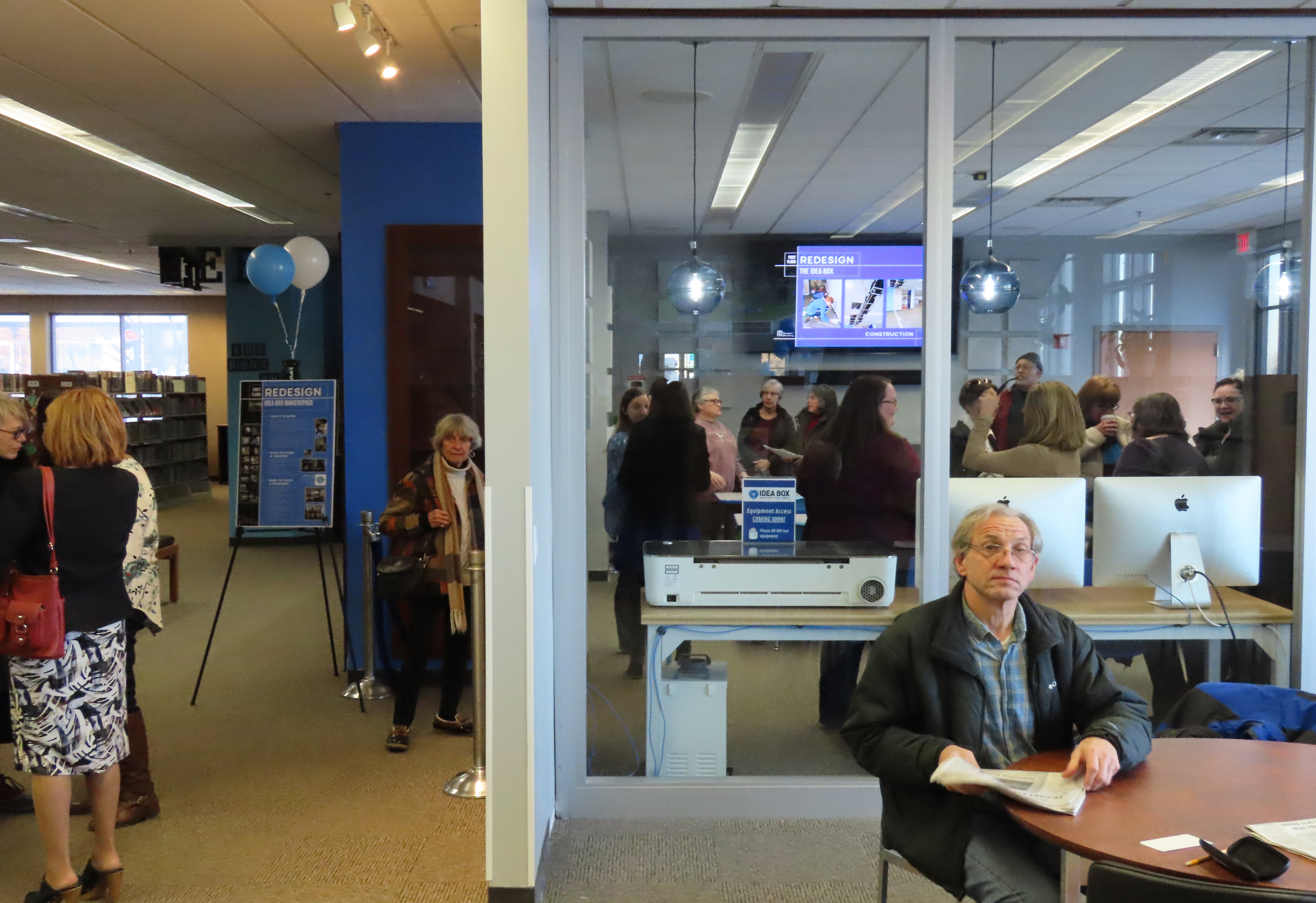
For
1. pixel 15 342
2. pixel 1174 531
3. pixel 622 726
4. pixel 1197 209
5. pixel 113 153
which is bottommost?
pixel 622 726

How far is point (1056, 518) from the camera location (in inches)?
125

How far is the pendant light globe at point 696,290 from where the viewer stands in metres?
3.73

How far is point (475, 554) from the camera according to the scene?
11.9 feet

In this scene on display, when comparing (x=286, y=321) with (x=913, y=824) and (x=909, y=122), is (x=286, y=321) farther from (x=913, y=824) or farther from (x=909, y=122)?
(x=913, y=824)

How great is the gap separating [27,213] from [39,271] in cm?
557

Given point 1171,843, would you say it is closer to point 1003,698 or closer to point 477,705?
point 1003,698

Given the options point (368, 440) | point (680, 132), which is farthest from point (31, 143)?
point (680, 132)

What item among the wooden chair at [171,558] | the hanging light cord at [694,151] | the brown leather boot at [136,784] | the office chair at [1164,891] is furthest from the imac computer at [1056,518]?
the wooden chair at [171,558]

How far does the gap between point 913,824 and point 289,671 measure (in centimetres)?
427

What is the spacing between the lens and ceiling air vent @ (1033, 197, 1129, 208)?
4758 millimetres

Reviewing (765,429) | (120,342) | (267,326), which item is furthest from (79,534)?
(120,342)

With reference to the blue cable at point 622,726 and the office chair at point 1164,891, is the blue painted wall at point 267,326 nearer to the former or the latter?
the blue cable at point 622,726

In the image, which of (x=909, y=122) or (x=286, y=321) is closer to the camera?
(x=909, y=122)

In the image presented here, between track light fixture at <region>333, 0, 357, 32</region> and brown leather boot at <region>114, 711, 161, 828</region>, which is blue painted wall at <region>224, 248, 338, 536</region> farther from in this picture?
track light fixture at <region>333, 0, 357, 32</region>
